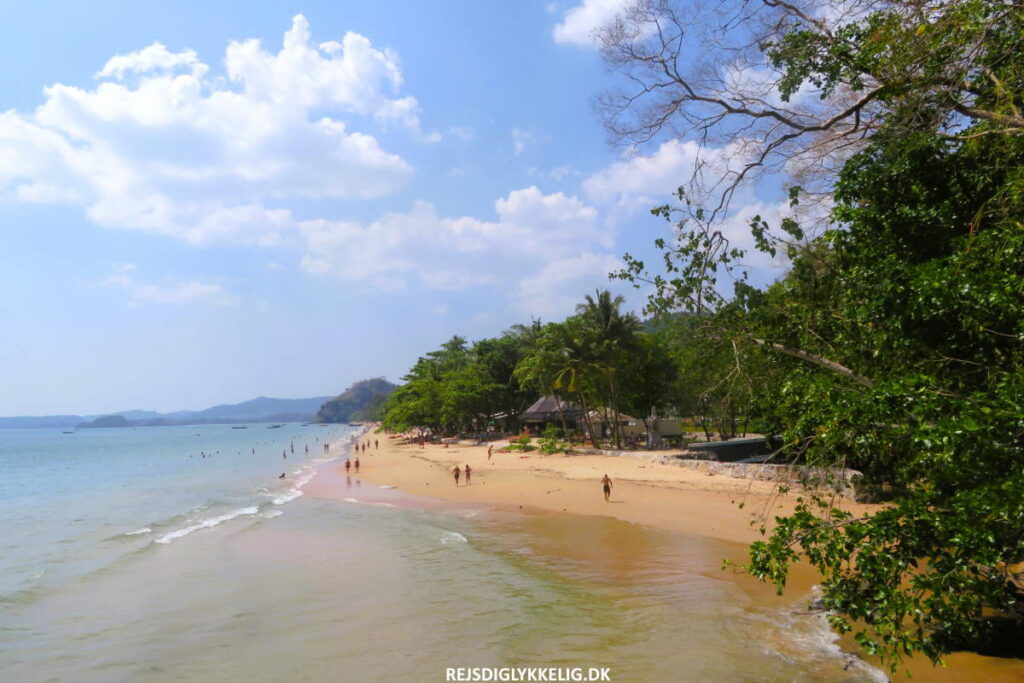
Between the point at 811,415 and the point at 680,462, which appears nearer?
the point at 811,415

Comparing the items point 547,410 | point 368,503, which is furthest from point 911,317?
point 547,410

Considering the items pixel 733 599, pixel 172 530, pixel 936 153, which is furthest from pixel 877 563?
pixel 172 530

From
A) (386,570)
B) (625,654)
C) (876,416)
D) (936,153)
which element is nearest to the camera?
(876,416)

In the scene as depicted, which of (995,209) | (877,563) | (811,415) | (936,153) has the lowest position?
(877,563)

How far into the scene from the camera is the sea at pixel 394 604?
26.4 feet

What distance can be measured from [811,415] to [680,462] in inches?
782

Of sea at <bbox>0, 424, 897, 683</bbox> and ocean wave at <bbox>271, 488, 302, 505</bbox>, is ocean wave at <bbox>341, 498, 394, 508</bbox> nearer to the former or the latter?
sea at <bbox>0, 424, 897, 683</bbox>

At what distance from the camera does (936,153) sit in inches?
247

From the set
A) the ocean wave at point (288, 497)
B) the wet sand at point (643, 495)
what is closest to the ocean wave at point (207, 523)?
the ocean wave at point (288, 497)

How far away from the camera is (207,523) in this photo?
2038cm

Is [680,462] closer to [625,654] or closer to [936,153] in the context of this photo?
[625,654]

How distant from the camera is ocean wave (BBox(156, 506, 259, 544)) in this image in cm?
1805

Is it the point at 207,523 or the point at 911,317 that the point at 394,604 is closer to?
the point at 911,317

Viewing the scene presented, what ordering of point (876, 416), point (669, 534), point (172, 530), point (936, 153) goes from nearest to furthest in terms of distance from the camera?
point (876, 416), point (936, 153), point (669, 534), point (172, 530)
